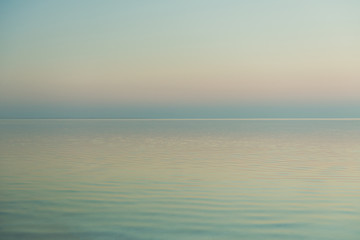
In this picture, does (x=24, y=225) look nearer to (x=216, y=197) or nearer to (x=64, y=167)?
(x=216, y=197)

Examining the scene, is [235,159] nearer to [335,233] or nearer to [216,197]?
[216,197]

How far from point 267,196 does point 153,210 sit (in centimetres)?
347

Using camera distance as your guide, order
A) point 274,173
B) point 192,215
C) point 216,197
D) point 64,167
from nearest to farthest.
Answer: point 192,215 < point 216,197 < point 274,173 < point 64,167

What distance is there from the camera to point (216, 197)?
11.2 metres

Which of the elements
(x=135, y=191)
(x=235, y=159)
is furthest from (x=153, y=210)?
(x=235, y=159)

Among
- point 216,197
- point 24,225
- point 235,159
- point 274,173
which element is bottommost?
point 24,225

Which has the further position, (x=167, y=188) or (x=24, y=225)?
(x=167, y=188)

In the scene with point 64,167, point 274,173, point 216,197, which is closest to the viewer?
point 216,197

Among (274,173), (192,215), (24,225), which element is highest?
(274,173)

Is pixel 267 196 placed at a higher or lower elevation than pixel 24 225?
higher

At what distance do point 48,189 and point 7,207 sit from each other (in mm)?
2484

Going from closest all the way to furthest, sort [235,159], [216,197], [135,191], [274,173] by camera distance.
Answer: [216,197], [135,191], [274,173], [235,159]

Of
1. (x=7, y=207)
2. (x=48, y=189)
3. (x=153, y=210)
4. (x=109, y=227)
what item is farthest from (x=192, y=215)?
(x=48, y=189)

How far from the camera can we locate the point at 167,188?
493 inches
